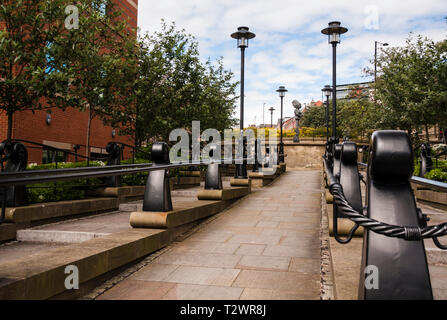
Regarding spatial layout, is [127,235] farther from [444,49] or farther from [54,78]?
[444,49]

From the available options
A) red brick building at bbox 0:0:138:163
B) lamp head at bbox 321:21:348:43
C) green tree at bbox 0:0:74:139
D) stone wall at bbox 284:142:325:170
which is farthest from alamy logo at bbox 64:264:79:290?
stone wall at bbox 284:142:325:170

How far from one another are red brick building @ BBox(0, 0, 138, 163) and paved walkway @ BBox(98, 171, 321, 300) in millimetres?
8999

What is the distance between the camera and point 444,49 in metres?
15.9

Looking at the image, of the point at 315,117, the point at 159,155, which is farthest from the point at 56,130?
the point at 315,117

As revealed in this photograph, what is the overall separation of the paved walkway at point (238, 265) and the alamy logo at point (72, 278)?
0.37m

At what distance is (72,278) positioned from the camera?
2.77m

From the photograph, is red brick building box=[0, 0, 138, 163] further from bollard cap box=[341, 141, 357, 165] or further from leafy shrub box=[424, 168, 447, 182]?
leafy shrub box=[424, 168, 447, 182]

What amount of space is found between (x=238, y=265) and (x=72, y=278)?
180cm

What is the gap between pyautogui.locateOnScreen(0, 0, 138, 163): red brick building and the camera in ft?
46.1

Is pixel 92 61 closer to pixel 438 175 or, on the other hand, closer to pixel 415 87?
pixel 438 175

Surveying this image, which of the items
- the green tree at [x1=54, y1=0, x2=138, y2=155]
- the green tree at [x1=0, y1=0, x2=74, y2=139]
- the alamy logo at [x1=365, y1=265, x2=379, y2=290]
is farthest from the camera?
the green tree at [x1=54, y1=0, x2=138, y2=155]

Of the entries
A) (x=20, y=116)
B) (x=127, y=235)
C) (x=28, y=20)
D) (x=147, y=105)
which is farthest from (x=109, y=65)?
(x=127, y=235)

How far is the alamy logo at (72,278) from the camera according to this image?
107 inches

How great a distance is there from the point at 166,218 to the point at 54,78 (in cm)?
485
